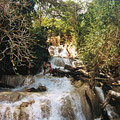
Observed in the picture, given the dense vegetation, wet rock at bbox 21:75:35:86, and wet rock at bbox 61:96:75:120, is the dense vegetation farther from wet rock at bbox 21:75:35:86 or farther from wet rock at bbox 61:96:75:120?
wet rock at bbox 61:96:75:120

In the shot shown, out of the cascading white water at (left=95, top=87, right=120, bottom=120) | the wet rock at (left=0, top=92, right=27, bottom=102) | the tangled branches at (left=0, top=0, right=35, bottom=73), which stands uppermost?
the tangled branches at (left=0, top=0, right=35, bottom=73)

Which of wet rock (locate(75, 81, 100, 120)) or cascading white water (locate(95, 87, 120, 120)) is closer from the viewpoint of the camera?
wet rock (locate(75, 81, 100, 120))

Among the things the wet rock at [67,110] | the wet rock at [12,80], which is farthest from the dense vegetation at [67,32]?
the wet rock at [67,110]

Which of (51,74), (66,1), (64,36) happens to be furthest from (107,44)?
(66,1)

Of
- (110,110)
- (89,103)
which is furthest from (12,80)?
(110,110)

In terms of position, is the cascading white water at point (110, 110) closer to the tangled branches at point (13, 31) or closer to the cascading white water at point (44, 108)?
the cascading white water at point (44, 108)

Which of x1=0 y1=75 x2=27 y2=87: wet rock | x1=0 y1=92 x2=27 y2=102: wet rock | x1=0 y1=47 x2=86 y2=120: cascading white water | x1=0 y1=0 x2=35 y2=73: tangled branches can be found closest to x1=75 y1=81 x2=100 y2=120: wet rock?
x1=0 y1=47 x2=86 y2=120: cascading white water

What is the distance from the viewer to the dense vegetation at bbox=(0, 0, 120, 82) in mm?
6090

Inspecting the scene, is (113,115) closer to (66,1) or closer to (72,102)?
(72,102)

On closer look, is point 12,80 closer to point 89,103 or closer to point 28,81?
point 28,81

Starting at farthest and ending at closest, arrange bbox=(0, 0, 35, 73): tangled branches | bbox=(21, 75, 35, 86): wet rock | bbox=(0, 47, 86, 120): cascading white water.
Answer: bbox=(21, 75, 35, 86): wet rock, bbox=(0, 0, 35, 73): tangled branches, bbox=(0, 47, 86, 120): cascading white water

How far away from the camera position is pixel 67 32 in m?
20.1

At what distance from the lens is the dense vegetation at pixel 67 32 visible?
6.09 m

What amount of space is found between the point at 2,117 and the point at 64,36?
1770cm
